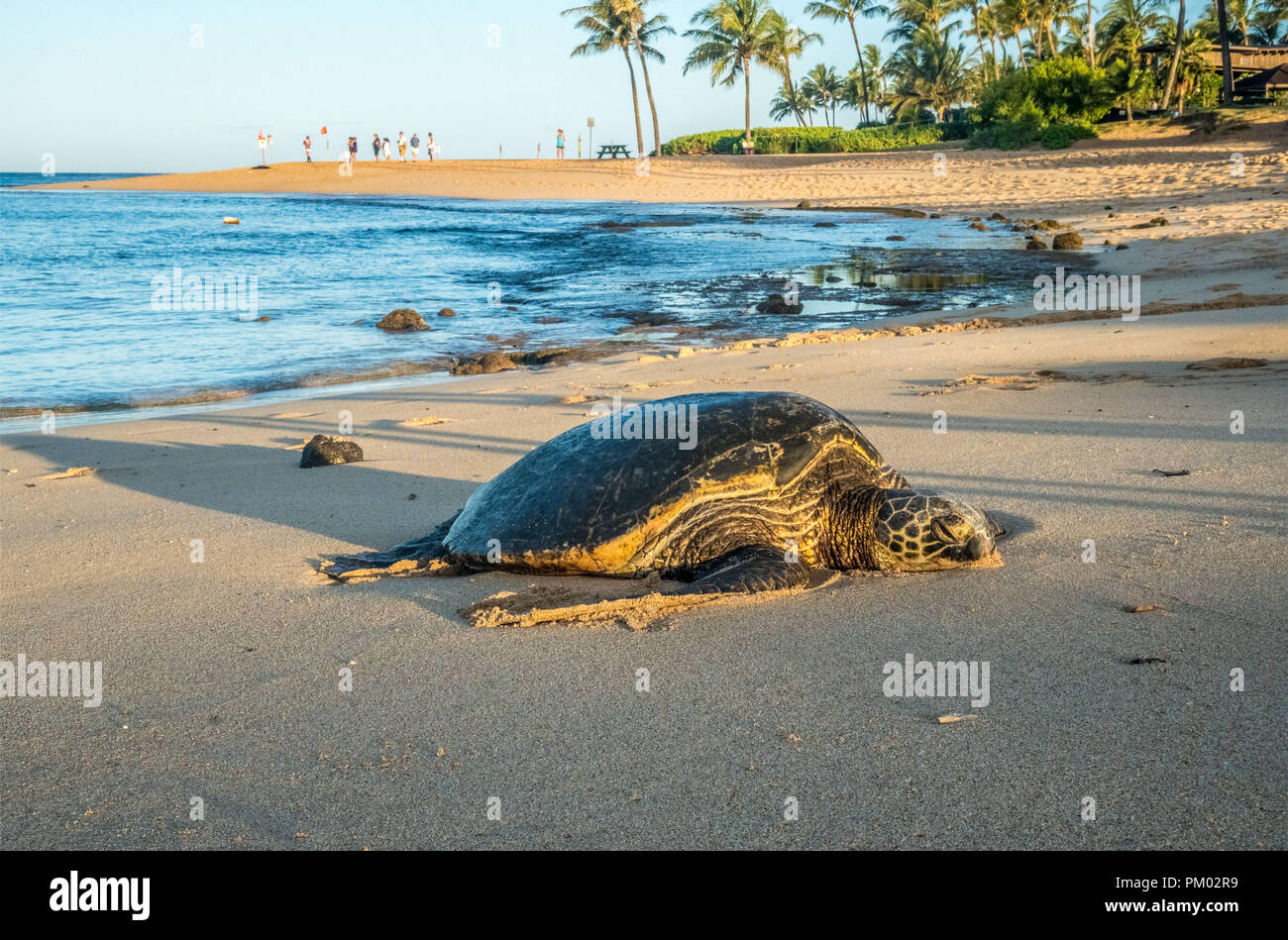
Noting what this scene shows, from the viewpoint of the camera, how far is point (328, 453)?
20.9ft

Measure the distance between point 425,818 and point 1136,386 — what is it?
6316 millimetres

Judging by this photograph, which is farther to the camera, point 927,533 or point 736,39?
point 736,39

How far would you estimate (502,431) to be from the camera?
23.6 ft

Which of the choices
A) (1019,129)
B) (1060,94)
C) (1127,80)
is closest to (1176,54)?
(1127,80)

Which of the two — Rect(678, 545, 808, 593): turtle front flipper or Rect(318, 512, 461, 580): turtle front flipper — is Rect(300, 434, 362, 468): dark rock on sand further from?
Rect(678, 545, 808, 593): turtle front flipper

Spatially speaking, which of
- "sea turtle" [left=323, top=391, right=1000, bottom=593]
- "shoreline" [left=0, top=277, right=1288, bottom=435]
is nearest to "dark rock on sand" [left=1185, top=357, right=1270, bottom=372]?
"shoreline" [left=0, top=277, right=1288, bottom=435]

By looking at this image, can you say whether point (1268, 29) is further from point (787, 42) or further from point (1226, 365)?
point (1226, 365)

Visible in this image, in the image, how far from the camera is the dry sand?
2.30m

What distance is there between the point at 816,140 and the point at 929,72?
15.0 metres

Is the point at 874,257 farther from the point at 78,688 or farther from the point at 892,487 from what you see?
the point at 78,688

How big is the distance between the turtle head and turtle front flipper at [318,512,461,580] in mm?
1885

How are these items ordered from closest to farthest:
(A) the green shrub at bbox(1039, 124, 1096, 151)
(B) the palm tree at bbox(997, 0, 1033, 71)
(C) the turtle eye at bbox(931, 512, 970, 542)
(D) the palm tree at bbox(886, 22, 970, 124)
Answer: (C) the turtle eye at bbox(931, 512, 970, 542) → (A) the green shrub at bbox(1039, 124, 1096, 151) → (B) the palm tree at bbox(997, 0, 1033, 71) → (D) the palm tree at bbox(886, 22, 970, 124)

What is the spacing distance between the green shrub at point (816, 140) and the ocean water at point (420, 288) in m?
22.1

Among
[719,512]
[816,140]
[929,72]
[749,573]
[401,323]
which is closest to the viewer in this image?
Result: [749,573]
